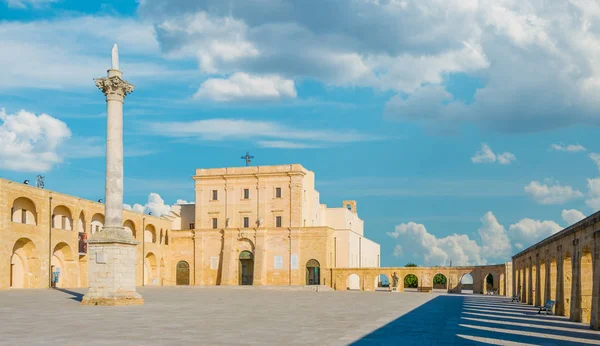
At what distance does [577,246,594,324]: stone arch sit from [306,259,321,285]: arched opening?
136 ft

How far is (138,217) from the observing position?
201ft

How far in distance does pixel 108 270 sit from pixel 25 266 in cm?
2196

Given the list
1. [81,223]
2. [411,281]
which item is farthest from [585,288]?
[411,281]

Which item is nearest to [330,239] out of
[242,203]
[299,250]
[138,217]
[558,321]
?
[299,250]

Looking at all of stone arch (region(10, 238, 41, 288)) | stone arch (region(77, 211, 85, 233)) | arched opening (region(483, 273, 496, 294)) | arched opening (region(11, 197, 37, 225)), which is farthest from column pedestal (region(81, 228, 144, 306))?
arched opening (region(483, 273, 496, 294))

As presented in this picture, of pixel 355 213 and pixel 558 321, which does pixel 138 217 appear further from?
pixel 558 321

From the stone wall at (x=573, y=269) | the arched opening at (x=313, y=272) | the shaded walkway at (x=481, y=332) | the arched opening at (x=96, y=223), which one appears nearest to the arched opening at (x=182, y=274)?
the arched opening at (x=96, y=223)

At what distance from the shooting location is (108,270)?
90.3ft

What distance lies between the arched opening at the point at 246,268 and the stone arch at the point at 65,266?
18878 millimetres

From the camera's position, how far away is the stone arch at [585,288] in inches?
847

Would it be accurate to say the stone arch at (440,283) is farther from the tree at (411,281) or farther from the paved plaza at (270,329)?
the paved plaza at (270,329)

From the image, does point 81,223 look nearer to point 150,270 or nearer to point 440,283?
point 150,270

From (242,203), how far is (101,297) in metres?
39.8

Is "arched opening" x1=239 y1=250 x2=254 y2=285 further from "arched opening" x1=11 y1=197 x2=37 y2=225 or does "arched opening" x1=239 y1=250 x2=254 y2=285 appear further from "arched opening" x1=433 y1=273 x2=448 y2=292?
"arched opening" x1=433 y1=273 x2=448 y2=292
